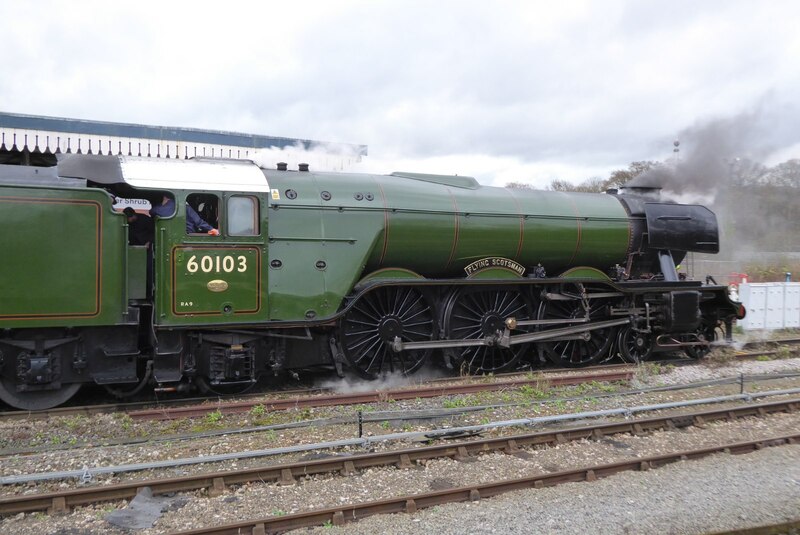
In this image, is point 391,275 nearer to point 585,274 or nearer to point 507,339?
point 507,339

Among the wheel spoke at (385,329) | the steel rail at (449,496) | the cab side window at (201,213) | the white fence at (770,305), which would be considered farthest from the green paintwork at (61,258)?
the white fence at (770,305)

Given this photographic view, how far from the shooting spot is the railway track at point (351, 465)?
4734mm

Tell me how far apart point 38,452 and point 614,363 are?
908cm

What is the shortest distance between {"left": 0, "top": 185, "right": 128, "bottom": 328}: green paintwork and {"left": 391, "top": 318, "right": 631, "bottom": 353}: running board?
3.85 m

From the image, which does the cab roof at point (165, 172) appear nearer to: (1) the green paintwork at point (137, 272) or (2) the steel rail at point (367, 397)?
(1) the green paintwork at point (137, 272)

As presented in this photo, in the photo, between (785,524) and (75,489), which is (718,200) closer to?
(785,524)

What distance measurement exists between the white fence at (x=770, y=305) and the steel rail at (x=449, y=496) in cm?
1071

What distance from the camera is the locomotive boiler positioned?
6.94m

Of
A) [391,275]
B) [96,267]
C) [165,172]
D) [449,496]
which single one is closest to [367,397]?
[391,275]

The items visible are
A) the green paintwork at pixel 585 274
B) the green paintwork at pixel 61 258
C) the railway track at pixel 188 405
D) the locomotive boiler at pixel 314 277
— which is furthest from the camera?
the green paintwork at pixel 585 274

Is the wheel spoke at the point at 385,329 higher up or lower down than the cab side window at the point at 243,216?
lower down

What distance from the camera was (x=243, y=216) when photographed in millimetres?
7742

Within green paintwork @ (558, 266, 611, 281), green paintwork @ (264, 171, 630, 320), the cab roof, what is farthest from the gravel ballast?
green paintwork @ (558, 266, 611, 281)

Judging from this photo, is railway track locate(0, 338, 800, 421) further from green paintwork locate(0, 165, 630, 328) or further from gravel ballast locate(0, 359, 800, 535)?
green paintwork locate(0, 165, 630, 328)
